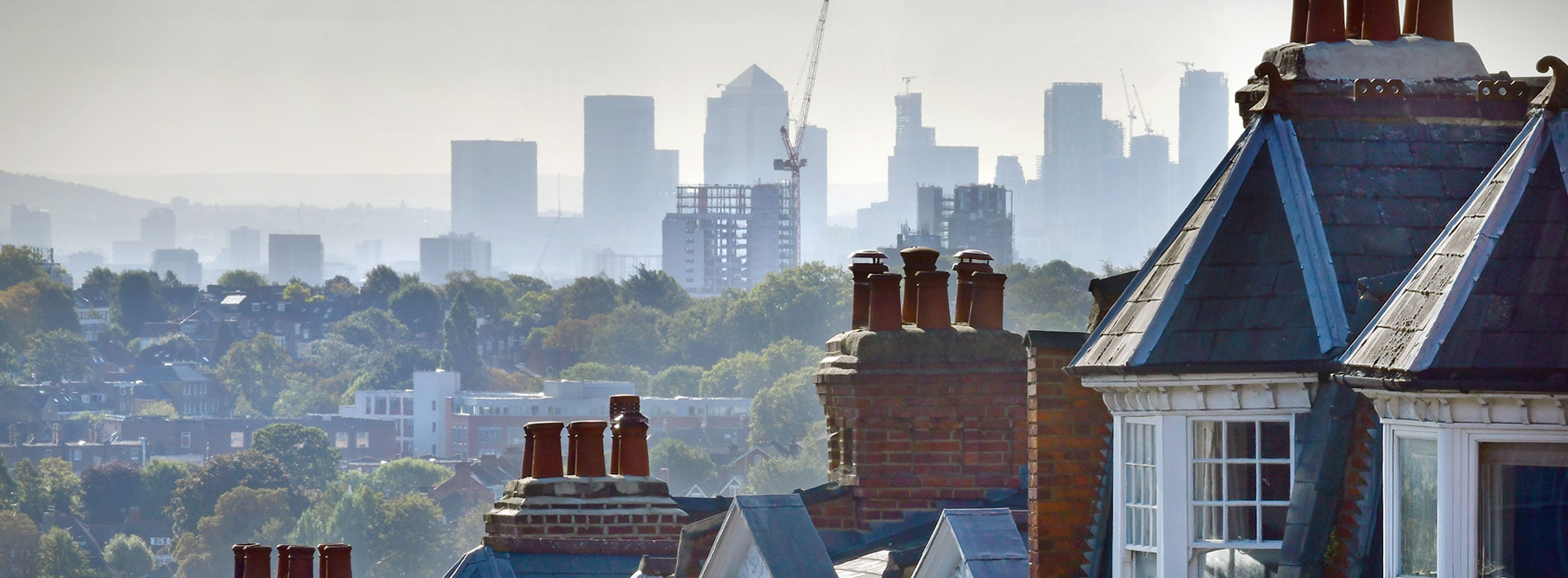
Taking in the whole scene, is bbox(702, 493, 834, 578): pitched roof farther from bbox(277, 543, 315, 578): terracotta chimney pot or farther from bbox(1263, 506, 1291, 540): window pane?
bbox(277, 543, 315, 578): terracotta chimney pot

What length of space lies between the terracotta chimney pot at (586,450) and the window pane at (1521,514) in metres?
9.50

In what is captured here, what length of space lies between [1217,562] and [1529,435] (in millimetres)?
1540

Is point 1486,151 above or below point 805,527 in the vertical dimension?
above

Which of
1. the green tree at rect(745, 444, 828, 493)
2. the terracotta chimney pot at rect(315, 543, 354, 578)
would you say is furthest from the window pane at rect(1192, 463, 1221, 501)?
the green tree at rect(745, 444, 828, 493)

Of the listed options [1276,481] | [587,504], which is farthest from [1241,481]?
[587,504]

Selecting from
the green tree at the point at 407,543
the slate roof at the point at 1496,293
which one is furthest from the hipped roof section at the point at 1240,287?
the green tree at the point at 407,543

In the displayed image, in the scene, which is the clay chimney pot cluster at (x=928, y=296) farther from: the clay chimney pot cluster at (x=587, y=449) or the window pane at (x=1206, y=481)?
the window pane at (x=1206, y=481)

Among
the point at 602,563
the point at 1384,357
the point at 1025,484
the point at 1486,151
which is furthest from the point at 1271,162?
the point at 602,563

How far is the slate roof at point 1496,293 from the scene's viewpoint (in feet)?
28.5

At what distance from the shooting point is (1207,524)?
32.7 ft

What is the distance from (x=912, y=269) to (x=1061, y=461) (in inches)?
191

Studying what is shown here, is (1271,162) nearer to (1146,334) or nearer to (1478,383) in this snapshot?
(1146,334)

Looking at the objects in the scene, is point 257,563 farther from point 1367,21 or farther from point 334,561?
point 1367,21

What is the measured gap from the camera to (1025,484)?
15.5 meters
